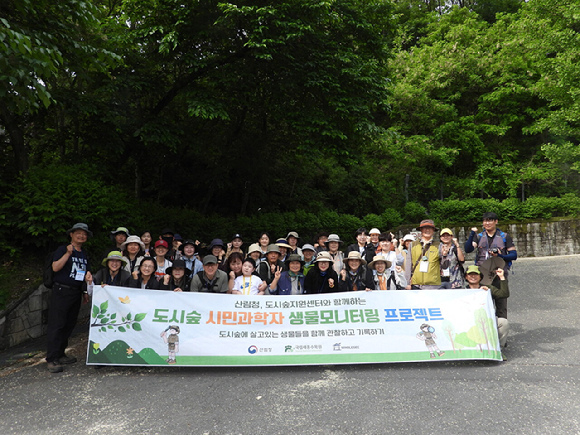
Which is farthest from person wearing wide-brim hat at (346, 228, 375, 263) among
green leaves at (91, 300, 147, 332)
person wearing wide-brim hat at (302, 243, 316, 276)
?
green leaves at (91, 300, 147, 332)

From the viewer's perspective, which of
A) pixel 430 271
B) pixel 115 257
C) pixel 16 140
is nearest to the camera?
pixel 115 257

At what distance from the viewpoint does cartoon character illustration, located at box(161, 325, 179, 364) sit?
16.4ft

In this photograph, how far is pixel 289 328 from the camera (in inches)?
204

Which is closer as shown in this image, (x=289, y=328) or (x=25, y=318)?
(x=289, y=328)

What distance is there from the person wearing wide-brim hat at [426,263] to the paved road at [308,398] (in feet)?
3.86

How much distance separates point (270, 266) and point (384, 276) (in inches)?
69.6

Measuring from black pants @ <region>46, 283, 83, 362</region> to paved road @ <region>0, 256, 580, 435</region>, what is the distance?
299mm

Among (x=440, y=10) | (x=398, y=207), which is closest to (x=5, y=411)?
(x=398, y=207)

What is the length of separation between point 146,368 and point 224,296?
53.8 inches

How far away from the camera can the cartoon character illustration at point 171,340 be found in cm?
499

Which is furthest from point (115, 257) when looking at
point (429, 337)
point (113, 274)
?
point (429, 337)

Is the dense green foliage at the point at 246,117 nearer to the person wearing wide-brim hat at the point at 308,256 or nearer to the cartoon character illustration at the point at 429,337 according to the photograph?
the person wearing wide-brim hat at the point at 308,256

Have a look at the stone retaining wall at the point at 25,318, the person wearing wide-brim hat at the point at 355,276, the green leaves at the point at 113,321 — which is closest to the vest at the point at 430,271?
the person wearing wide-brim hat at the point at 355,276

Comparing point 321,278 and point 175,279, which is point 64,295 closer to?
point 175,279
